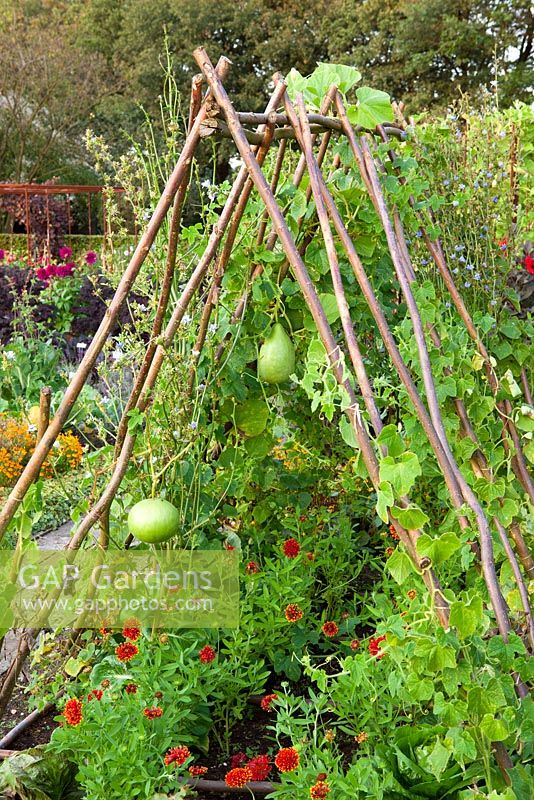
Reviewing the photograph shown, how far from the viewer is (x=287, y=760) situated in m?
1.64

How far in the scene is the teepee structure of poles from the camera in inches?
66.0

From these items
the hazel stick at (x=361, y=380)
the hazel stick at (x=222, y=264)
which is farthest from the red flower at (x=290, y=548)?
the hazel stick at (x=361, y=380)

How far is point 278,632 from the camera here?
2.35m

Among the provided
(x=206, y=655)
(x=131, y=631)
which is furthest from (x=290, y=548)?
(x=131, y=631)

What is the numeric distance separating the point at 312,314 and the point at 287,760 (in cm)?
96

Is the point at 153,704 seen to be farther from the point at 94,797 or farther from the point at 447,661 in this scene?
the point at 447,661

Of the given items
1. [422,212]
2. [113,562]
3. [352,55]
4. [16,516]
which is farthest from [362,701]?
[352,55]

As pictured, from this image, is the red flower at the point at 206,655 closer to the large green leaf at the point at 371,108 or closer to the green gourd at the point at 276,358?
the green gourd at the point at 276,358

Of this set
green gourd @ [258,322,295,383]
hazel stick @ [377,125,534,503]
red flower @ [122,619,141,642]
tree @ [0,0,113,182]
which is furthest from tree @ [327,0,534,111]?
red flower @ [122,619,141,642]

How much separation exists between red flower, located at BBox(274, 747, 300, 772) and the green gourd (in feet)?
3.16

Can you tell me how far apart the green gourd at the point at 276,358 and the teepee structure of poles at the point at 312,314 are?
0.12 meters

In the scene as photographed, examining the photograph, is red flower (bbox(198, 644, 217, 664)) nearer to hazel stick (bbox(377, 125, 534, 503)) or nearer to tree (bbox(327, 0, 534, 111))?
hazel stick (bbox(377, 125, 534, 503))

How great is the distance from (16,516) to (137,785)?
79cm

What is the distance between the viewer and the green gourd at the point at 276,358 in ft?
7.12
